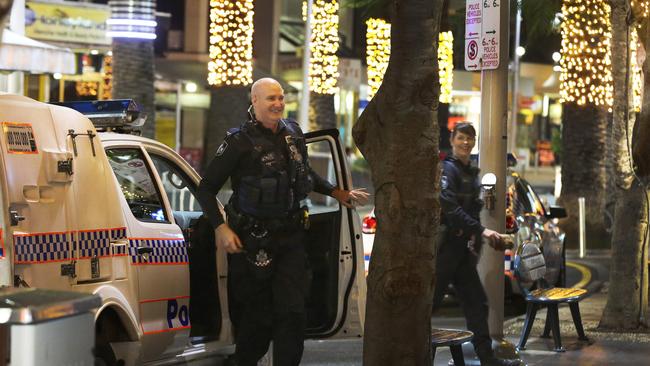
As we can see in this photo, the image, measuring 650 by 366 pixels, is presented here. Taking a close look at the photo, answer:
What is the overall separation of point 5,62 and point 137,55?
227 inches

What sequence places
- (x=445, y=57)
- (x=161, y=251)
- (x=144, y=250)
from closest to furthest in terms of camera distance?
(x=144, y=250) < (x=161, y=251) < (x=445, y=57)

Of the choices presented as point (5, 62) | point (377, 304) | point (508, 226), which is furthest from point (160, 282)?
point (5, 62)

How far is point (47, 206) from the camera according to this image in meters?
6.74

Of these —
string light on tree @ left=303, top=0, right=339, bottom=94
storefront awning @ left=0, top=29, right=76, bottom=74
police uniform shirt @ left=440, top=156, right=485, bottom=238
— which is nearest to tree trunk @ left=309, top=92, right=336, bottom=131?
string light on tree @ left=303, top=0, right=339, bottom=94

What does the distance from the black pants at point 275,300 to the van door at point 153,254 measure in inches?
21.4

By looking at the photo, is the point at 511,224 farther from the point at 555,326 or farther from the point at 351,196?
the point at 351,196

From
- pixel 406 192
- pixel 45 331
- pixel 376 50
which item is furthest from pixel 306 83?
pixel 45 331

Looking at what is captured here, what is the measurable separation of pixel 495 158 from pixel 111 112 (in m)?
3.23

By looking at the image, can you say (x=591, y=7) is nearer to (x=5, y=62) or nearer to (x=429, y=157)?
(x=5, y=62)

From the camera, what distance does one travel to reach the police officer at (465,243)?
857 cm

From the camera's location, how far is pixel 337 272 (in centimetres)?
816

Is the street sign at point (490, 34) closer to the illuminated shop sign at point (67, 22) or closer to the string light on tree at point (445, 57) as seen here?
the string light on tree at point (445, 57)

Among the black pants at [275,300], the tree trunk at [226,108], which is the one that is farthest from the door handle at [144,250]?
the tree trunk at [226,108]

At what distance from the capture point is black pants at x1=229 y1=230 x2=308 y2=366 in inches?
281
